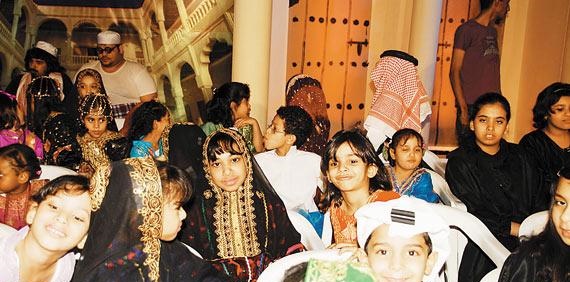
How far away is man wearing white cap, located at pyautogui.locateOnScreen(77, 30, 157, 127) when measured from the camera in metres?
5.68

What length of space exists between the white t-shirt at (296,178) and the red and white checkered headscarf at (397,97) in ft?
2.37

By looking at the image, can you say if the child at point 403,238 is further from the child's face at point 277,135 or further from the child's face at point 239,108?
the child's face at point 239,108

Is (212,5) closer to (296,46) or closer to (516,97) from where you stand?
(296,46)

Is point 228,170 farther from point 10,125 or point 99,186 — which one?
point 10,125

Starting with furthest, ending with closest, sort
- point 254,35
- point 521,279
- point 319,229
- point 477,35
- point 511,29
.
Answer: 1. point 511,29
2. point 477,35
3. point 254,35
4. point 319,229
5. point 521,279

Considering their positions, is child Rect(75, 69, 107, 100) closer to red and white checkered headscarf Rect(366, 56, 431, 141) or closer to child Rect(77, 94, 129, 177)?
child Rect(77, 94, 129, 177)

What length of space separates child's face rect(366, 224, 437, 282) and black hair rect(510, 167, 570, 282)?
1.79ft

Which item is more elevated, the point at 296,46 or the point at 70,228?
the point at 296,46

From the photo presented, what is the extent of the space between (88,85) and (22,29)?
231cm

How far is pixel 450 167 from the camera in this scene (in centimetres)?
369

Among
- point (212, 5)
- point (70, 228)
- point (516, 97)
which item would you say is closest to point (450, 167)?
point (70, 228)

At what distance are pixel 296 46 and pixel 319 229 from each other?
4660 mm

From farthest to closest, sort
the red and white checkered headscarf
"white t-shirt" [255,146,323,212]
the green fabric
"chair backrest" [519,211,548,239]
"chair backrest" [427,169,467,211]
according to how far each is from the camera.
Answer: the red and white checkered headscarf, "white t-shirt" [255,146,323,212], "chair backrest" [427,169,467,211], "chair backrest" [519,211,548,239], the green fabric

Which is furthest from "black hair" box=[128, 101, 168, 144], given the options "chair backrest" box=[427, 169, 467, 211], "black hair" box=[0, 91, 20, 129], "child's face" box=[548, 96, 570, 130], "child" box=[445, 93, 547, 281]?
"child's face" box=[548, 96, 570, 130]
